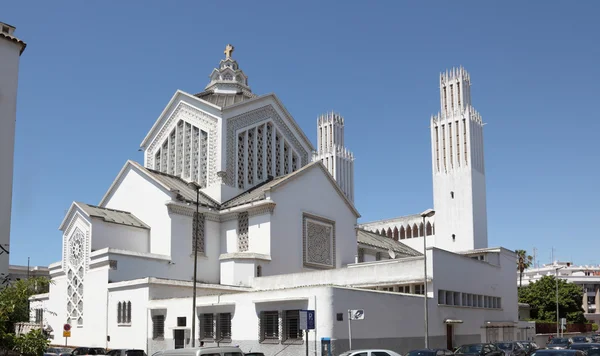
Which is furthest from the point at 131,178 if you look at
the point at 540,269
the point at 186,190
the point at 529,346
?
the point at 540,269

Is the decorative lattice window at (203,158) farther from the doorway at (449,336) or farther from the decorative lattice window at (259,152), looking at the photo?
the doorway at (449,336)

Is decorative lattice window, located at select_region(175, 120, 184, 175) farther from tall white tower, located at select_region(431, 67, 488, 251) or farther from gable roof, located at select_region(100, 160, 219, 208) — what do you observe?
tall white tower, located at select_region(431, 67, 488, 251)

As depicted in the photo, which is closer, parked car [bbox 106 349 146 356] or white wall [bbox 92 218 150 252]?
parked car [bbox 106 349 146 356]

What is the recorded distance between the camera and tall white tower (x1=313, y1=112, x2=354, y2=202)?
11494 cm

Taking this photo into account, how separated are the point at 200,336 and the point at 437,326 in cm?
1360

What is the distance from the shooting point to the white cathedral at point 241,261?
34906 mm

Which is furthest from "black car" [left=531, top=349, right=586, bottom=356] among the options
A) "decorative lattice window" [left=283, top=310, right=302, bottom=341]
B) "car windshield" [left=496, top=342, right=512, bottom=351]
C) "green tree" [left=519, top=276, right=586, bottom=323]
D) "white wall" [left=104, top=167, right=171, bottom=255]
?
"green tree" [left=519, top=276, right=586, bottom=323]

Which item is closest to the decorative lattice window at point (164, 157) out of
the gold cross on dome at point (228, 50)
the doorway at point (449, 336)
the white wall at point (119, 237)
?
the white wall at point (119, 237)

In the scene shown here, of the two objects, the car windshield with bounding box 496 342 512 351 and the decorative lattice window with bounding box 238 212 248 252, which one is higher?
the decorative lattice window with bounding box 238 212 248 252

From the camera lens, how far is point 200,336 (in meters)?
36.9

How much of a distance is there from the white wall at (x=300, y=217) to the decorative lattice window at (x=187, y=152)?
31.7 feet

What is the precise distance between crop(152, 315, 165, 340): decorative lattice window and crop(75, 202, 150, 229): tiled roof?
29.1 ft

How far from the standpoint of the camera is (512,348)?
116 feet

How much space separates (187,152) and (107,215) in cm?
1035
